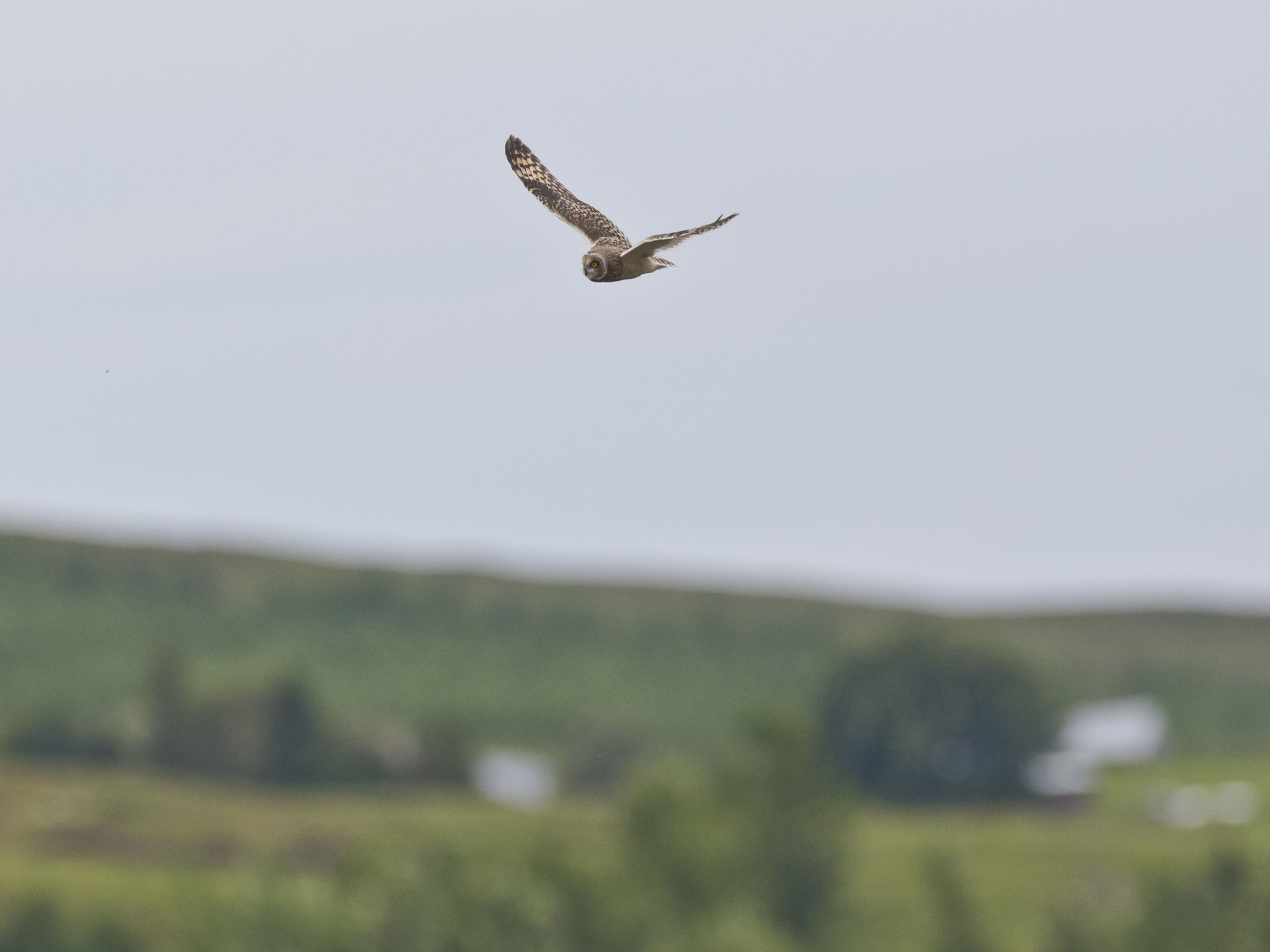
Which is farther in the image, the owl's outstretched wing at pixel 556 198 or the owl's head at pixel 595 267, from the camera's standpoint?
the owl's outstretched wing at pixel 556 198

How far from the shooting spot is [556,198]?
30391mm

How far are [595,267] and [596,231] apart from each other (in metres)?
2.60

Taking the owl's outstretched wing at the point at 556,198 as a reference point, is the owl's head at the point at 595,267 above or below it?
below

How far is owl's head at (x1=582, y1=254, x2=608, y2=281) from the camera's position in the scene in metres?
25.5

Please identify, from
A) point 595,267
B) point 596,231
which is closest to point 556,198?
point 596,231

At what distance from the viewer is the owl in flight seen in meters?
24.8

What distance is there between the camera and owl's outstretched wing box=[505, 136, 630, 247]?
2816 cm

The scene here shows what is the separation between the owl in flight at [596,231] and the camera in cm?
2475

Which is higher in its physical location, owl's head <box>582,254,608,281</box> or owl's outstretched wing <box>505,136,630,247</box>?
owl's outstretched wing <box>505,136,630,247</box>

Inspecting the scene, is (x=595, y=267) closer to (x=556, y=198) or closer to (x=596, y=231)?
(x=596, y=231)

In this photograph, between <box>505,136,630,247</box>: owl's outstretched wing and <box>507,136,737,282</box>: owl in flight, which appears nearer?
<box>507,136,737,282</box>: owl in flight

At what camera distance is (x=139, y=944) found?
536 feet

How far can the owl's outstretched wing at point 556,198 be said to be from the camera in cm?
2816

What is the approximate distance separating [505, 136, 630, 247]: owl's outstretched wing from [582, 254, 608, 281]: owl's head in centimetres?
89
